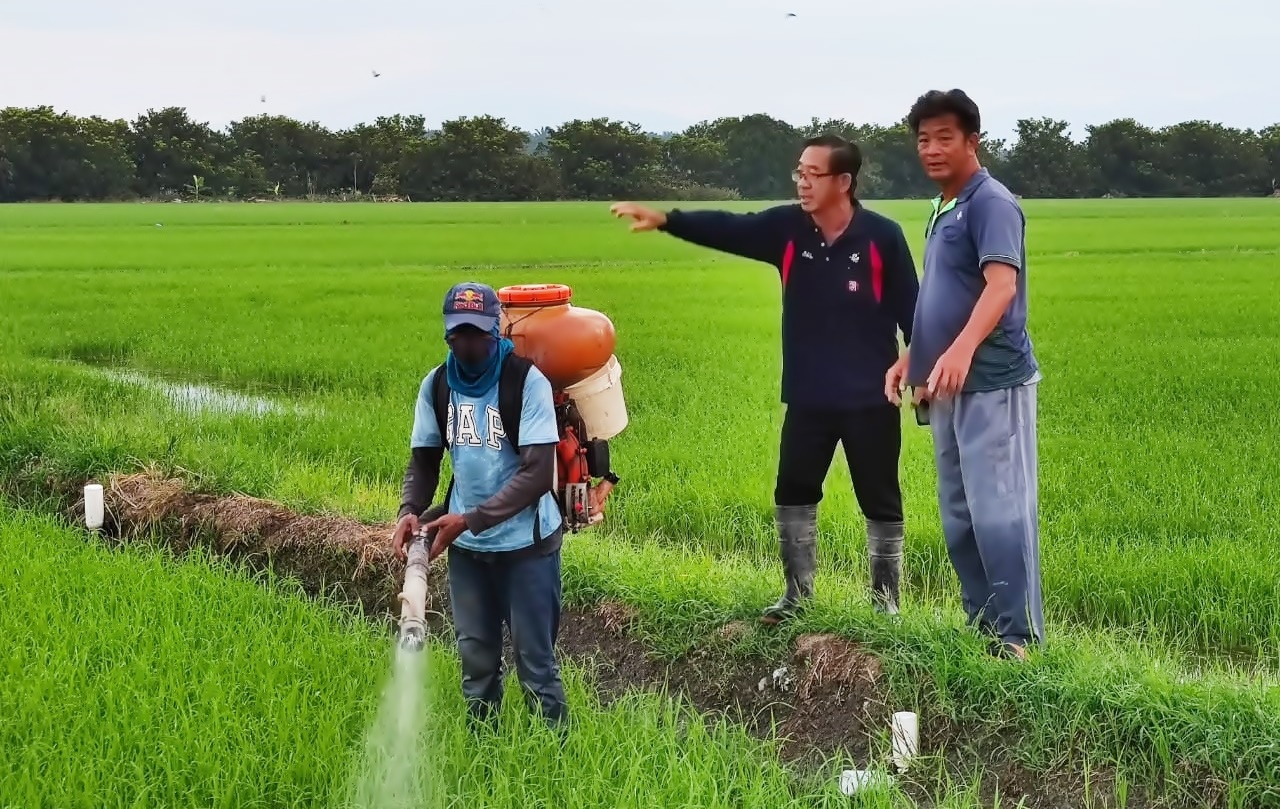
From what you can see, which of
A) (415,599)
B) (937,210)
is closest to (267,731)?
(415,599)

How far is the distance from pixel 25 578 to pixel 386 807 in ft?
8.26

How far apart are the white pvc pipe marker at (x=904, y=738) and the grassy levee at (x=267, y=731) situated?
159 mm

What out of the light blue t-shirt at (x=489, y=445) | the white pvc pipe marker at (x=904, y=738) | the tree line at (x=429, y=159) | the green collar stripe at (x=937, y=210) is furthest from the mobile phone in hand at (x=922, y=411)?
the tree line at (x=429, y=159)

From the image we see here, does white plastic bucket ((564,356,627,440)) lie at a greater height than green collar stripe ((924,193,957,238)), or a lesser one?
lesser

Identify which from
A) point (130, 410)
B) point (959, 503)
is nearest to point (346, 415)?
point (130, 410)

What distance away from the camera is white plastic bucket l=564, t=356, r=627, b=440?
3352 millimetres

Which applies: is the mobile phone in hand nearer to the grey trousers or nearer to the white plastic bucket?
the grey trousers

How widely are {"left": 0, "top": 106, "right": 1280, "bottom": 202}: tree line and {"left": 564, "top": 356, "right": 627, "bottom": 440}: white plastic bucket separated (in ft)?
135

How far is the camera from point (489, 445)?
3.05 metres

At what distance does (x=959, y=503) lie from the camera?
357 cm

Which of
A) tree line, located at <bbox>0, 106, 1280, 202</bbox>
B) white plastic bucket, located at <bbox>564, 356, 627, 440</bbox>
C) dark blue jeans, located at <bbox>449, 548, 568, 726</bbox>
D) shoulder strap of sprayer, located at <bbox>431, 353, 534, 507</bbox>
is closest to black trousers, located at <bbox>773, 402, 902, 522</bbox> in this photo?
white plastic bucket, located at <bbox>564, 356, 627, 440</bbox>

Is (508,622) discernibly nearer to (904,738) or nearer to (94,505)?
(904,738)

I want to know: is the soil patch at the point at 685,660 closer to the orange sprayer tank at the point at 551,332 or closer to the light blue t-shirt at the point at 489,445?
the light blue t-shirt at the point at 489,445

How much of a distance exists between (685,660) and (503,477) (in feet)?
4.39
